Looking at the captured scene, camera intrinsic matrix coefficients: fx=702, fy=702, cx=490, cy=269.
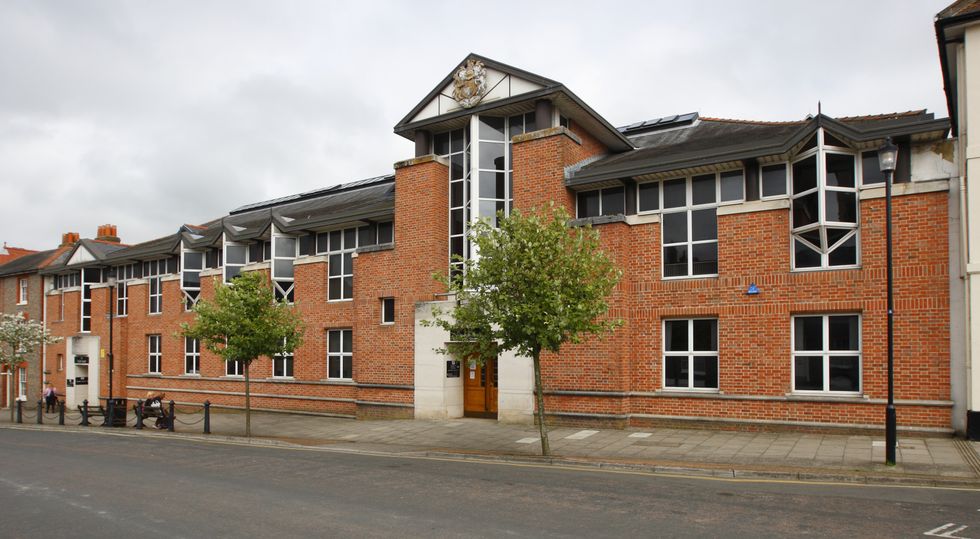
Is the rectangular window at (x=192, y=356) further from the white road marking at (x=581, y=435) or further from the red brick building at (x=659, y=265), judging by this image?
the white road marking at (x=581, y=435)

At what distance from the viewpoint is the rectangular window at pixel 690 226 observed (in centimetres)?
1709

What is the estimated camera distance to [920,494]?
958 centimetres

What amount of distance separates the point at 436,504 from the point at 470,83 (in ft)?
47.9

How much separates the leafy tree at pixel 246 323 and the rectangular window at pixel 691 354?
1060cm

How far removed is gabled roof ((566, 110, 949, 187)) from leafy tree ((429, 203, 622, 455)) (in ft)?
14.7

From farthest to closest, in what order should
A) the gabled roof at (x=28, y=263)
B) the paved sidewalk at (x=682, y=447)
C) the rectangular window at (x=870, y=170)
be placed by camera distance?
the gabled roof at (x=28, y=263) → the rectangular window at (x=870, y=170) → the paved sidewalk at (x=682, y=447)

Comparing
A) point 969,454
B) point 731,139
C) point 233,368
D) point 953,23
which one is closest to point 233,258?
point 233,368

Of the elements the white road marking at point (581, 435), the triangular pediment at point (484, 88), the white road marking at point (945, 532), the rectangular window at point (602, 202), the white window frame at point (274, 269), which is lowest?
the white road marking at point (581, 435)

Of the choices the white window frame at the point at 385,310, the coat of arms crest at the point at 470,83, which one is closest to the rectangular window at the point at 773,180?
the coat of arms crest at the point at 470,83

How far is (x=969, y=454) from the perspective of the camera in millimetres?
12203

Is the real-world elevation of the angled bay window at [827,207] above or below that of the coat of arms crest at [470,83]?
below

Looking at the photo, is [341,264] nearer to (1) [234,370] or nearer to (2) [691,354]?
(1) [234,370]

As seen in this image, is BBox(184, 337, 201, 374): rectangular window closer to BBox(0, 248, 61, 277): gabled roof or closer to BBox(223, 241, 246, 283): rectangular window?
BBox(223, 241, 246, 283): rectangular window

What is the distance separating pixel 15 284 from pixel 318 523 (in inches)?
1686
